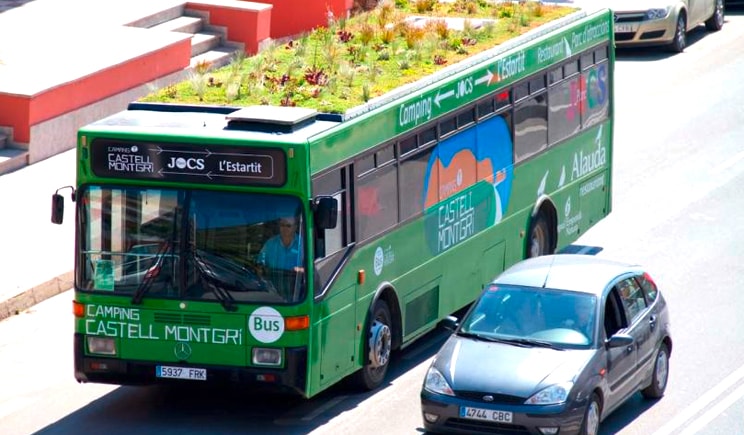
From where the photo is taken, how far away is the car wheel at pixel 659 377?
14.3m

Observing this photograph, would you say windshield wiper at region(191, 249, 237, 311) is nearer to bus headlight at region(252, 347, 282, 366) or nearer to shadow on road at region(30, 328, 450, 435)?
bus headlight at region(252, 347, 282, 366)

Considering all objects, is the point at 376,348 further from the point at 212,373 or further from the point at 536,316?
the point at 212,373

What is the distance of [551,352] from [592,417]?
2.08 ft

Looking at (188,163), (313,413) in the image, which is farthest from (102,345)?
(313,413)

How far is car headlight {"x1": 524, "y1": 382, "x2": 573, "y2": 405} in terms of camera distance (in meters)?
12.4

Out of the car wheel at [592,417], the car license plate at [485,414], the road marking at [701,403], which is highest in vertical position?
the car license plate at [485,414]

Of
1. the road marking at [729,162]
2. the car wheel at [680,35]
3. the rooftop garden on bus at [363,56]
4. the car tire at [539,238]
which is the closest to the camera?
the rooftop garden on bus at [363,56]

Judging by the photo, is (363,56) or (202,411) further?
(363,56)

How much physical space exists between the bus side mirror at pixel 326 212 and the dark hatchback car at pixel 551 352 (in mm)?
1481

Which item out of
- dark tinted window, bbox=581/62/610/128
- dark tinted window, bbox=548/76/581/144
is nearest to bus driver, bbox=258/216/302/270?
dark tinted window, bbox=548/76/581/144

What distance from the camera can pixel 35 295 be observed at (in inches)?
691

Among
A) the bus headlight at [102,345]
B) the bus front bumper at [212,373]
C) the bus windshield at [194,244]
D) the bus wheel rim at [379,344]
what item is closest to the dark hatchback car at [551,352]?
the bus wheel rim at [379,344]

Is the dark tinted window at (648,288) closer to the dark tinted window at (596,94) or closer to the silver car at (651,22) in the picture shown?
the dark tinted window at (596,94)

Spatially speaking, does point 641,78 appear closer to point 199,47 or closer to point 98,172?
point 199,47
